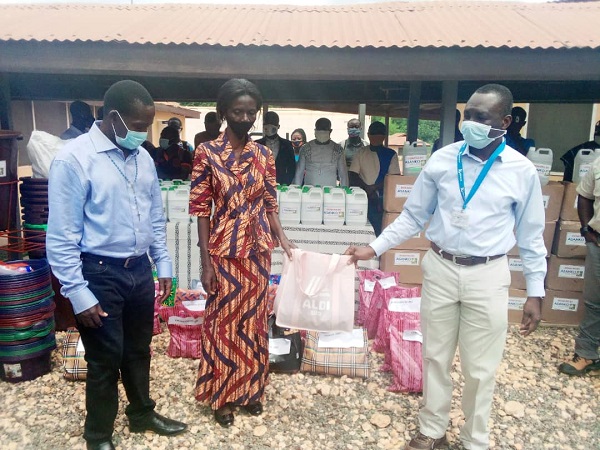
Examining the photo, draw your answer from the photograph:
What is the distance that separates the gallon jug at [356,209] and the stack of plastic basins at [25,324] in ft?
8.43

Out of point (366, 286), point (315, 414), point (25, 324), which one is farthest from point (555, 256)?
point (25, 324)

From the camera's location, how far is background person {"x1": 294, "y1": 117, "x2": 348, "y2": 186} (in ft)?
18.6

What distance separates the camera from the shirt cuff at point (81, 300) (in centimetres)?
210

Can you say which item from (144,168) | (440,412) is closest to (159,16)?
(144,168)

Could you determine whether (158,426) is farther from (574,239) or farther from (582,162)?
(582,162)

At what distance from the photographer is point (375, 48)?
3832 millimetres

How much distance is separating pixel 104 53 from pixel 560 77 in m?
3.74

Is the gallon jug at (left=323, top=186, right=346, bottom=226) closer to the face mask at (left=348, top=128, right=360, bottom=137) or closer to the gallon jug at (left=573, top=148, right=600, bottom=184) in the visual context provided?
the gallon jug at (left=573, top=148, right=600, bottom=184)

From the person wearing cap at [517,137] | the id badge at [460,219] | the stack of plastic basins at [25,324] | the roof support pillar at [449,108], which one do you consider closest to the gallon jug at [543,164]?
the roof support pillar at [449,108]

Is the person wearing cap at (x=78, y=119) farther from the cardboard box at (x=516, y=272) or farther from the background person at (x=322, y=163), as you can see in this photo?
the cardboard box at (x=516, y=272)

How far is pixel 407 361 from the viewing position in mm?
3213

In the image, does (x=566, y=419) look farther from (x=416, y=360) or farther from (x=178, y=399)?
(x=178, y=399)

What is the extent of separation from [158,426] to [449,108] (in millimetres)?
3816

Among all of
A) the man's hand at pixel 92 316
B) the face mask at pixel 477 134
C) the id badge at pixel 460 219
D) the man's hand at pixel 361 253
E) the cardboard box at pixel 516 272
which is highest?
the face mask at pixel 477 134
